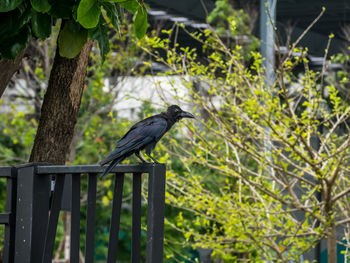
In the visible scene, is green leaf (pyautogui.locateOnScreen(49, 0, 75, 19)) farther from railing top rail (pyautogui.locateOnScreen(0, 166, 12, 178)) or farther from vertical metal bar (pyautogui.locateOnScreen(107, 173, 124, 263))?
railing top rail (pyautogui.locateOnScreen(0, 166, 12, 178))

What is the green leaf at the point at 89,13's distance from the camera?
2182mm

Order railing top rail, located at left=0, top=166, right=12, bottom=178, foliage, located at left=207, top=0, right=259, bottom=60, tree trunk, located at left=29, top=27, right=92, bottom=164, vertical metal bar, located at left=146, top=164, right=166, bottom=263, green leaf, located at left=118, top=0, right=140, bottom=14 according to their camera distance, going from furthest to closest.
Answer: foliage, located at left=207, top=0, right=259, bottom=60
tree trunk, located at left=29, top=27, right=92, bottom=164
railing top rail, located at left=0, top=166, right=12, bottom=178
vertical metal bar, located at left=146, top=164, right=166, bottom=263
green leaf, located at left=118, top=0, right=140, bottom=14

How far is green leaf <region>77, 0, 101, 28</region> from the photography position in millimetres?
2182

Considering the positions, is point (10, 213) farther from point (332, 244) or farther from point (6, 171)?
point (332, 244)

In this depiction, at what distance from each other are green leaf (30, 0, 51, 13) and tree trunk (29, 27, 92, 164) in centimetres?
169

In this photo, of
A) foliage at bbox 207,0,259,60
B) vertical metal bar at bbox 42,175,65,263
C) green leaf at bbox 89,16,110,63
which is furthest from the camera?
foliage at bbox 207,0,259,60

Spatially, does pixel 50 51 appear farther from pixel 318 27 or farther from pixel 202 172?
pixel 318 27

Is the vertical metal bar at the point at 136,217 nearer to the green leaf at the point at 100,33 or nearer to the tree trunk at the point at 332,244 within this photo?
the green leaf at the point at 100,33

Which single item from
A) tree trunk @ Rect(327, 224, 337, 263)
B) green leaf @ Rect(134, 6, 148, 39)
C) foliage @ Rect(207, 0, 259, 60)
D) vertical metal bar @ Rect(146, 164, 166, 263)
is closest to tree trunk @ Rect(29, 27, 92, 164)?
green leaf @ Rect(134, 6, 148, 39)

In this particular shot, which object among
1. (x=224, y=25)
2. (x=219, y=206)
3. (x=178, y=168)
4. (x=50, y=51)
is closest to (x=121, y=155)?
(x=219, y=206)

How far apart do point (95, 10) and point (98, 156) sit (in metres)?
8.91

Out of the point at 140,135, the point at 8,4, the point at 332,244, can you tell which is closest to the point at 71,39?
the point at 8,4

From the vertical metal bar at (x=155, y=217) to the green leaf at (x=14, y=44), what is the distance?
2.27ft

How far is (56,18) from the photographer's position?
8.34 feet
